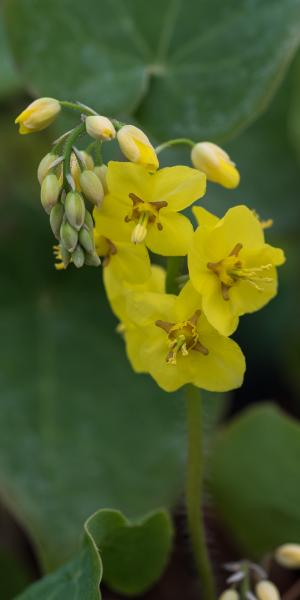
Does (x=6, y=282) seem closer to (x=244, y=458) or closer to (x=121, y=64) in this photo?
(x=121, y=64)

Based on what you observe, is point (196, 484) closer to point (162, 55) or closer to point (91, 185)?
point (91, 185)

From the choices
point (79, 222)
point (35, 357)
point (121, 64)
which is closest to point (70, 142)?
point (79, 222)

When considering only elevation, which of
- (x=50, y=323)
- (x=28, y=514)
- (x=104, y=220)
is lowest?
(x=28, y=514)

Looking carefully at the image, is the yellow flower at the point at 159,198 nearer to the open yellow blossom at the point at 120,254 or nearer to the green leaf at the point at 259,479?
the open yellow blossom at the point at 120,254

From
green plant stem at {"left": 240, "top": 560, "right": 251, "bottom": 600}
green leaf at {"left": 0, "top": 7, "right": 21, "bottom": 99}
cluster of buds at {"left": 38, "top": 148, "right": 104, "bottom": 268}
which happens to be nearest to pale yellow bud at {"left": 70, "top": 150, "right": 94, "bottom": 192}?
cluster of buds at {"left": 38, "top": 148, "right": 104, "bottom": 268}

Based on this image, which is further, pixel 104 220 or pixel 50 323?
pixel 50 323
